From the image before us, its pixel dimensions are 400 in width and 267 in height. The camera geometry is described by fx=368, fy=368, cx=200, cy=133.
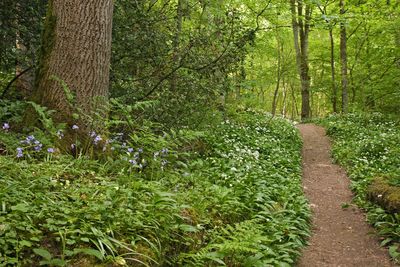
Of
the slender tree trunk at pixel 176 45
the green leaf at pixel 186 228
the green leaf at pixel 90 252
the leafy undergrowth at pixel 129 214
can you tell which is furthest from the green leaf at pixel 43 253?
the slender tree trunk at pixel 176 45

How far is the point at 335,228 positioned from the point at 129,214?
461cm

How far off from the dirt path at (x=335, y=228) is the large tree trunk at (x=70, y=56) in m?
4.12

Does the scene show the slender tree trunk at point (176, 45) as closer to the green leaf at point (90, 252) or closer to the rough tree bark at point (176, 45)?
the rough tree bark at point (176, 45)

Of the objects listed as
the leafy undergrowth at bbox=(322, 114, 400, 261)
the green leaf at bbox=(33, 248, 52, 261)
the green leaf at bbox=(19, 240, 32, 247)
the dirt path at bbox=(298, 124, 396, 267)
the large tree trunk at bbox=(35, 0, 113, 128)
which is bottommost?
the dirt path at bbox=(298, 124, 396, 267)

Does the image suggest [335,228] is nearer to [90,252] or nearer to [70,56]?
[90,252]

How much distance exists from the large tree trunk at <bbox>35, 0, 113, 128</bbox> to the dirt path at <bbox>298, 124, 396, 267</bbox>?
4120 mm

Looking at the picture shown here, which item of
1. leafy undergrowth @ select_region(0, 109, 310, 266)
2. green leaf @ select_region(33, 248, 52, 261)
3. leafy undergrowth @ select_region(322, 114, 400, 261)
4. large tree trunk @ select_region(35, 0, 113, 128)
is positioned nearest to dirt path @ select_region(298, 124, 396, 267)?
leafy undergrowth @ select_region(322, 114, 400, 261)

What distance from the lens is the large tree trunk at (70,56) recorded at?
5.53m

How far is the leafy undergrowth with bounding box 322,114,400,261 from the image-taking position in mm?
6457

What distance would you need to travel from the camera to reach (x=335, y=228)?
6.89 m

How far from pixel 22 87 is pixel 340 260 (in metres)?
6.90

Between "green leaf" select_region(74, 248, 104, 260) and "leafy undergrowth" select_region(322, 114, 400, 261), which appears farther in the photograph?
"leafy undergrowth" select_region(322, 114, 400, 261)

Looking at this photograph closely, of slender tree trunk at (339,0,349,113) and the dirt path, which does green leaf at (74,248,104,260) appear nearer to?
the dirt path

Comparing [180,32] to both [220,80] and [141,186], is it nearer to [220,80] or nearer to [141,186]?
[220,80]
